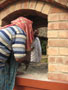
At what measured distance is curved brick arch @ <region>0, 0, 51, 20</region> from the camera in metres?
2.23

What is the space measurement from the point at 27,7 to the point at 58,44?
2.42 feet

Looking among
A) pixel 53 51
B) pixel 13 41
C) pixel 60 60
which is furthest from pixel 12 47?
pixel 60 60

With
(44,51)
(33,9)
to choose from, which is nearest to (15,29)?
(33,9)

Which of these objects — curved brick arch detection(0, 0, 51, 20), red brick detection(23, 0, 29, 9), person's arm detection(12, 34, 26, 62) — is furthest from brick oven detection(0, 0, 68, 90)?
person's arm detection(12, 34, 26, 62)

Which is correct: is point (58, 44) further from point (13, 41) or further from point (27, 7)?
point (27, 7)

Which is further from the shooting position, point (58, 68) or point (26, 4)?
point (26, 4)

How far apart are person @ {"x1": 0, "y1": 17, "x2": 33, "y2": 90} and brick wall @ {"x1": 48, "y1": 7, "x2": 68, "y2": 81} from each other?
1.04 feet

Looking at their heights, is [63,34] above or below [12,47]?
above

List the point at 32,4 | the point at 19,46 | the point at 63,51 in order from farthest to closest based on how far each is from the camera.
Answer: the point at 32,4, the point at 63,51, the point at 19,46

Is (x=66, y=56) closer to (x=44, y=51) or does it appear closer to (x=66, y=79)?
(x=66, y=79)

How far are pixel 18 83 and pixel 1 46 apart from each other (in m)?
0.64

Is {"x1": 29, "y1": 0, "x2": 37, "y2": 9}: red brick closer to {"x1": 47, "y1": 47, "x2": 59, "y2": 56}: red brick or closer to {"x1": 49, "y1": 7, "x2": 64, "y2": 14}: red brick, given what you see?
{"x1": 49, "y1": 7, "x2": 64, "y2": 14}: red brick

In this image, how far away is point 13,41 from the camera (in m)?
1.99

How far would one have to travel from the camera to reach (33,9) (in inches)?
90.7
